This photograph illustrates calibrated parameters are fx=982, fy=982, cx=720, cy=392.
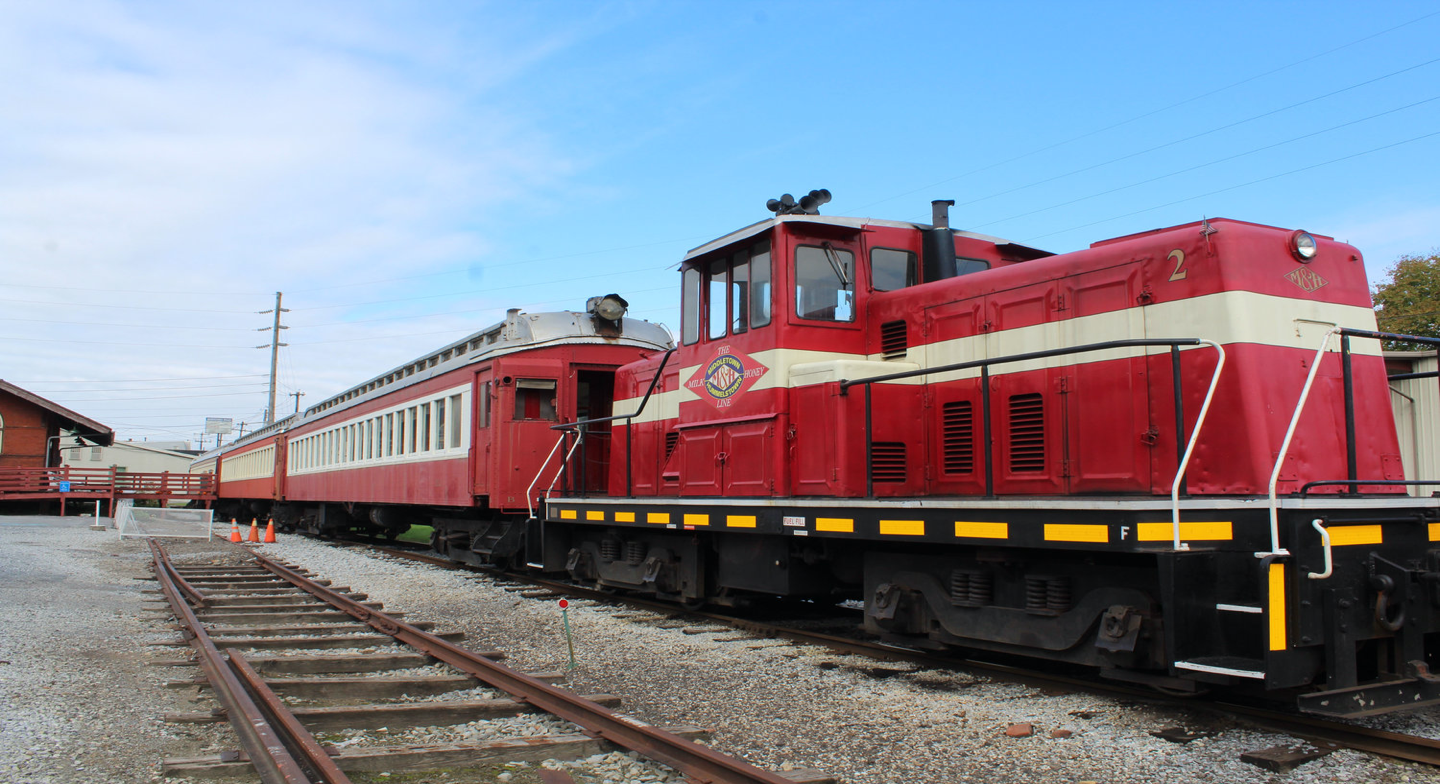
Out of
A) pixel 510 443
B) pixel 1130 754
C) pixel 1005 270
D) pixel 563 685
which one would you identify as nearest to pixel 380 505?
pixel 510 443

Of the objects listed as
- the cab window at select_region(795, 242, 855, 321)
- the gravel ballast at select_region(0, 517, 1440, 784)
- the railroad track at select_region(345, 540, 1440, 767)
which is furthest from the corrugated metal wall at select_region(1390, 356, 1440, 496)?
the cab window at select_region(795, 242, 855, 321)

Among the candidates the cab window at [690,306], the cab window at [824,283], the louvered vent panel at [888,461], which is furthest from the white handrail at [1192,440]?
the cab window at [690,306]

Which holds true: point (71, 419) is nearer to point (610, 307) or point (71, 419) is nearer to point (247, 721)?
point (610, 307)

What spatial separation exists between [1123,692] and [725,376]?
3984 millimetres

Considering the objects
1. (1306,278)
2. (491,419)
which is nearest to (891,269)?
(1306,278)

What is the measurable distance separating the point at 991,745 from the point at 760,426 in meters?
3.56

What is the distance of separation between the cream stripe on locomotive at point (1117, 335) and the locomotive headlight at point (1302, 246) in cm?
26

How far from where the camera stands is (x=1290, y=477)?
5352mm

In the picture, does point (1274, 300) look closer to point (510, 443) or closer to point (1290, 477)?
point (1290, 477)

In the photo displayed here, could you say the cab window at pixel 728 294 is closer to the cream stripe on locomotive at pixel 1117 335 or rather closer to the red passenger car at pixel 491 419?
the cream stripe on locomotive at pixel 1117 335

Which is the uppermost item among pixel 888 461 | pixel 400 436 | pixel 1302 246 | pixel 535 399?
pixel 1302 246

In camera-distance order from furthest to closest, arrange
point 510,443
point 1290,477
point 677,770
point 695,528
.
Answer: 1. point 510,443
2. point 695,528
3. point 1290,477
4. point 677,770

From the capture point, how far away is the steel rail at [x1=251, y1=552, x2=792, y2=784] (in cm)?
409

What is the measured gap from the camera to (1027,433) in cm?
645
